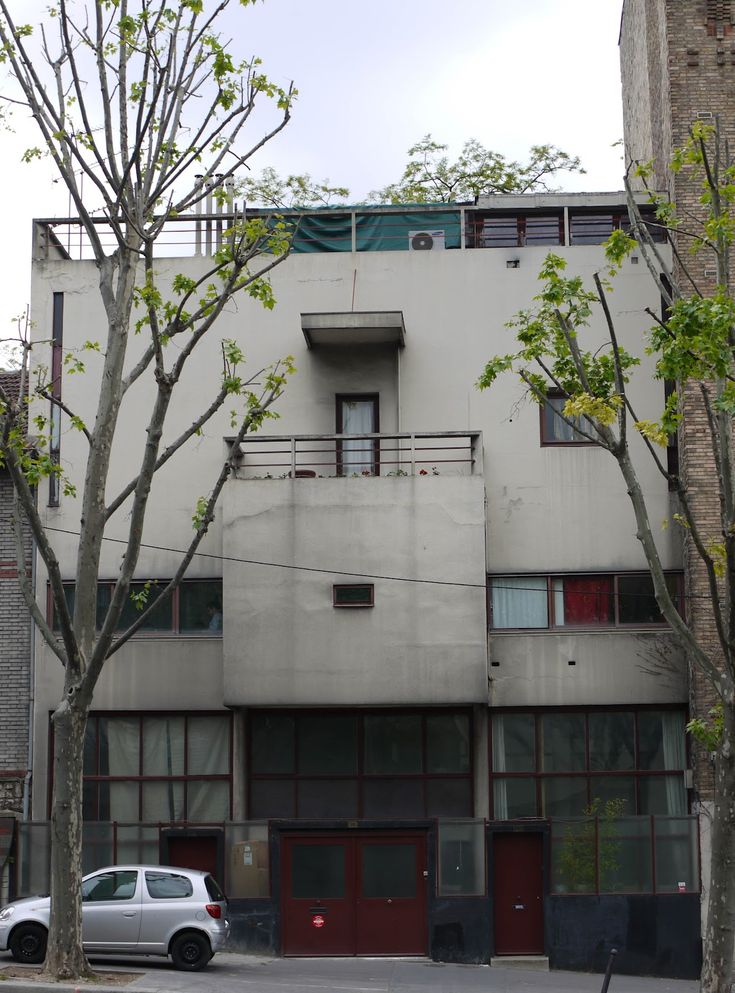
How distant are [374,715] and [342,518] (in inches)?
149

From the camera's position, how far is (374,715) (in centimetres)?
2473

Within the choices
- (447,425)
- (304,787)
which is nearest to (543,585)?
(447,425)

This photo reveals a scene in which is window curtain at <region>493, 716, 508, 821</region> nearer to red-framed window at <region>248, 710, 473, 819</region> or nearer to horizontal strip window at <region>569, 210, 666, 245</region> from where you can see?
red-framed window at <region>248, 710, 473, 819</region>

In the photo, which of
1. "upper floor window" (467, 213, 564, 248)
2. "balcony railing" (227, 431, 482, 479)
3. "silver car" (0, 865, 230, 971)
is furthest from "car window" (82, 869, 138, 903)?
"upper floor window" (467, 213, 564, 248)

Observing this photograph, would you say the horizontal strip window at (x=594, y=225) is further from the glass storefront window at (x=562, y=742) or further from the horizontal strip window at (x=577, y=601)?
the glass storefront window at (x=562, y=742)

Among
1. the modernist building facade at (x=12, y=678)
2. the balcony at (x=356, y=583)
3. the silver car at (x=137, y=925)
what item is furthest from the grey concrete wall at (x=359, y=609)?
the modernist building facade at (x=12, y=678)

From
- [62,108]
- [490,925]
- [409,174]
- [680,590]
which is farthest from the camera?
[409,174]

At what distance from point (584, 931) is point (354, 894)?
405 cm

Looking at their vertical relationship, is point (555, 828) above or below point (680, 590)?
below

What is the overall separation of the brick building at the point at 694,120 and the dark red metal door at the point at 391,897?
507 centimetres

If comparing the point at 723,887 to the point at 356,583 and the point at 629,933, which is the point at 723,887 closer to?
the point at 629,933

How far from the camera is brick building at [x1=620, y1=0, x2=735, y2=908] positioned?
78.8 feet

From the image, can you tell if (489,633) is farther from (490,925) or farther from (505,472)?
(490,925)

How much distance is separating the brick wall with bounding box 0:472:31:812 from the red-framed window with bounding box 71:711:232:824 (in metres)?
1.35
